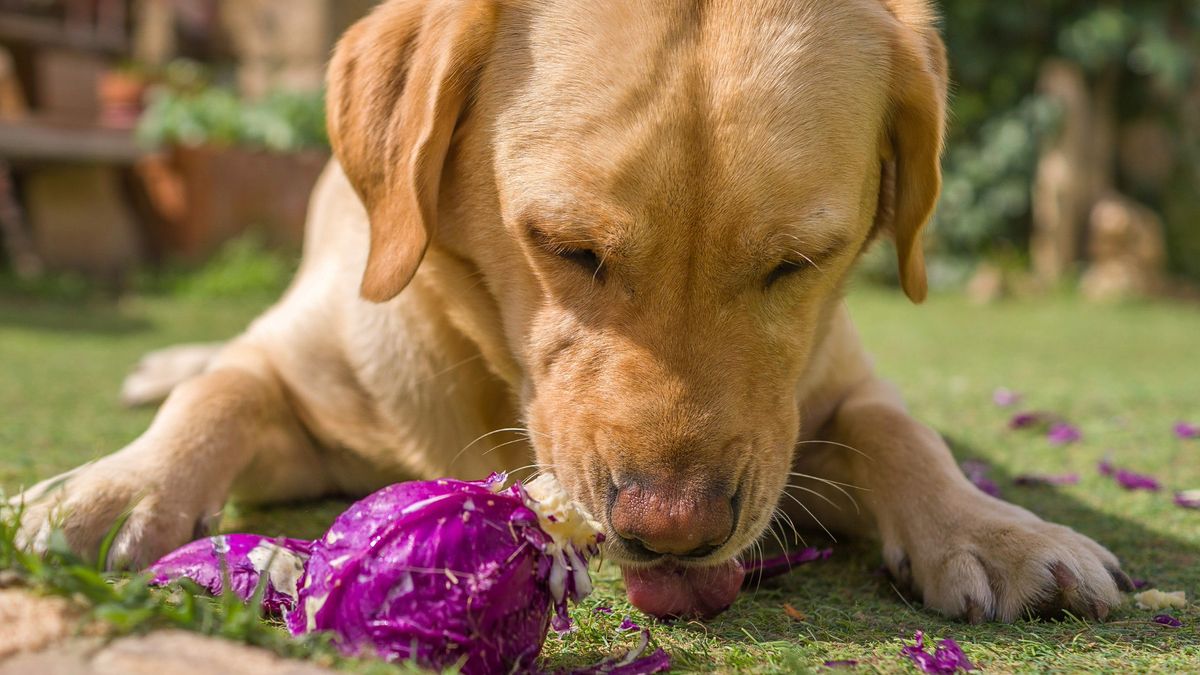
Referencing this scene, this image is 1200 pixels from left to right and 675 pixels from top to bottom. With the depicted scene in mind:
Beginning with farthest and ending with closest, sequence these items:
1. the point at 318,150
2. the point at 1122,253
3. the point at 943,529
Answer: the point at 1122,253 → the point at 318,150 → the point at 943,529

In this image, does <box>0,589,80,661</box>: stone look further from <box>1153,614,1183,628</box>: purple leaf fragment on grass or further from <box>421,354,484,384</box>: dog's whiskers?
<box>1153,614,1183,628</box>: purple leaf fragment on grass

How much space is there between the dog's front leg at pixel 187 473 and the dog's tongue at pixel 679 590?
0.98 metres

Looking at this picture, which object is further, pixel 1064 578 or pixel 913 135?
pixel 913 135

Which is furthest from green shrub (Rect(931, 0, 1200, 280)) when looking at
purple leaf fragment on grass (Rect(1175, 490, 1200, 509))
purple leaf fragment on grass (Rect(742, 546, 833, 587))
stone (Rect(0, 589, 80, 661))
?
stone (Rect(0, 589, 80, 661))

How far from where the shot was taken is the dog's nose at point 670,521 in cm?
186

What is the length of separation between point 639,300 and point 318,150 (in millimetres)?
7226

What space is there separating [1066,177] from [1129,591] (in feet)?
29.6

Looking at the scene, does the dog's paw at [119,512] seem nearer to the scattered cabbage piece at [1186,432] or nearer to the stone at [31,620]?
the stone at [31,620]

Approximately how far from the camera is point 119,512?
7.56 ft

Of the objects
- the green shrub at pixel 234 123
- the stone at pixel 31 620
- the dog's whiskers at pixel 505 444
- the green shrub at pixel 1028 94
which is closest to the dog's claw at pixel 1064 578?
the dog's whiskers at pixel 505 444

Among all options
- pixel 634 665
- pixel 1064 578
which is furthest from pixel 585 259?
pixel 1064 578

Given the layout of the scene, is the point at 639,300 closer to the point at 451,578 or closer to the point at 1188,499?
the point at 451,578

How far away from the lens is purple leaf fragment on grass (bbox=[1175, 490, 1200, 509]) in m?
3.01

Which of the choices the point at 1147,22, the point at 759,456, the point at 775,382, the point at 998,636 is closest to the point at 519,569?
the point at 759,456
